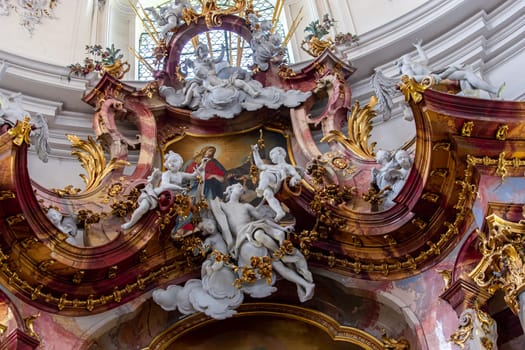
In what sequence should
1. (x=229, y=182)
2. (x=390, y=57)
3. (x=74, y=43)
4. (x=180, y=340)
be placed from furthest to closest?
(x=74, y=43)
(x=390, y=57)
(x=229, y=182)
(x=180, y=340)

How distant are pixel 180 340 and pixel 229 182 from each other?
209cm

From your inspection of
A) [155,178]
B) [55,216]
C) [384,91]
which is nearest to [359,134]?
[384,91]

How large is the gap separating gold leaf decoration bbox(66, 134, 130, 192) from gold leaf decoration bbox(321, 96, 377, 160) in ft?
8.84

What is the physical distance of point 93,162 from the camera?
10.2 metres

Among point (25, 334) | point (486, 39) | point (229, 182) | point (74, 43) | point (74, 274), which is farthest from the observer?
point (74, 43)

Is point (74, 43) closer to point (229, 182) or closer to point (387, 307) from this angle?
point (229, 182)

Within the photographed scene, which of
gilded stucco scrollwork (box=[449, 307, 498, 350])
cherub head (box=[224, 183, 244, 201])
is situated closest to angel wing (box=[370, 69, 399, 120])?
cherub head (box=[224, 183, 244, 201])

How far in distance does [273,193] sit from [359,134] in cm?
189

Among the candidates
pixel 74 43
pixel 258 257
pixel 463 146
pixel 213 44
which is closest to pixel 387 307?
pixel 258 257

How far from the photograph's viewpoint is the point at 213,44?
43.5 ft

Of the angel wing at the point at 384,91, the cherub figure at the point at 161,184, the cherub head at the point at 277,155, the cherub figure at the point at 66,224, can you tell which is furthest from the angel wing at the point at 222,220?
the angel wing at the point at 384,91

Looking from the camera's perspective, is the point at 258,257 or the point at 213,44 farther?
the point at 213,44

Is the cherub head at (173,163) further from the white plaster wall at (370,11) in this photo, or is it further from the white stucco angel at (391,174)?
the white plaster wall at (370,11)

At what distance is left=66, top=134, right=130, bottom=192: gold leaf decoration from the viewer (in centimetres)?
993
